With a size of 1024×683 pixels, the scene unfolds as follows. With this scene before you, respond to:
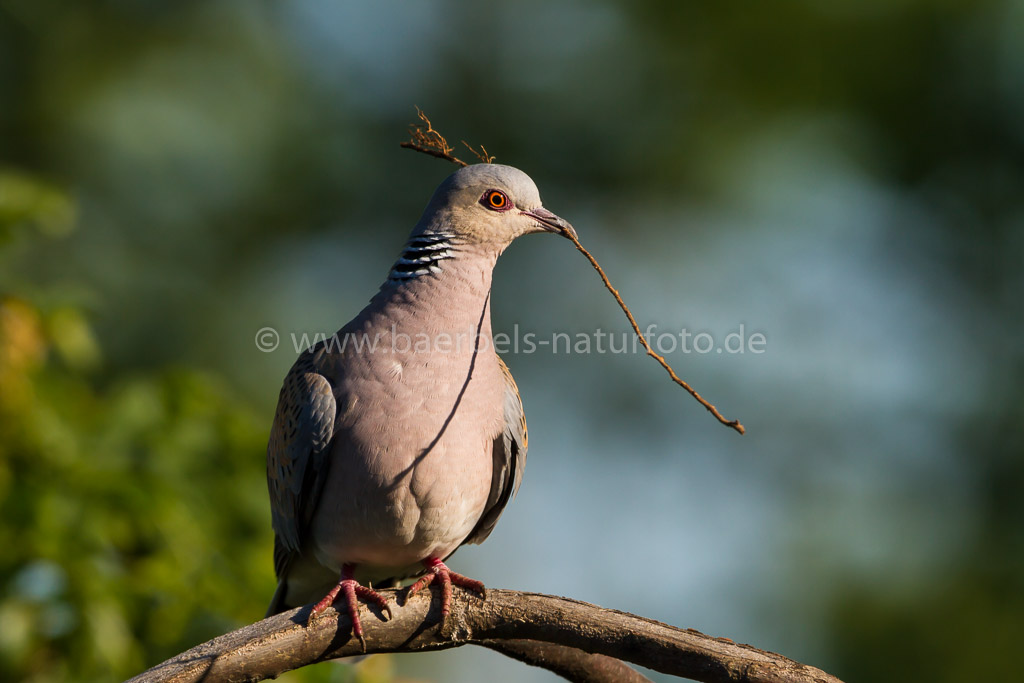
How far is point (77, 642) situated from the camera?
356cm

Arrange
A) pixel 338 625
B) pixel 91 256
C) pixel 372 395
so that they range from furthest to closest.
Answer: pixel 91 256, pixel 372 395, pixel 338 625

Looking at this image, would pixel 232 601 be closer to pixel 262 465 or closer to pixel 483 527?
pixel 262 465

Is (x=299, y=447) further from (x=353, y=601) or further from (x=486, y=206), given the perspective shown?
(x=486, y=206)

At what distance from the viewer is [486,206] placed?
3385 millimetres

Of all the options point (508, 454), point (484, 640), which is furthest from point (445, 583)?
point (508, 454)

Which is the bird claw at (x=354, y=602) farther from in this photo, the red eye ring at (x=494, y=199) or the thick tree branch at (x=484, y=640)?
A: the red eye ring at (x=494, y=199)

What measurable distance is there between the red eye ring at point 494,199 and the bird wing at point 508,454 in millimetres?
591

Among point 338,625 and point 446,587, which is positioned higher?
point 446,587

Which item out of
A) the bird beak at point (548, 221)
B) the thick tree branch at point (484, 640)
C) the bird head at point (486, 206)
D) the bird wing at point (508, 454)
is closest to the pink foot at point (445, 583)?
the thick tree branch at point (484, 640)

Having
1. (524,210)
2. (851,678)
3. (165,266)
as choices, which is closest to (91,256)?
(165,266)

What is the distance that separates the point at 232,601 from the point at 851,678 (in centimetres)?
843

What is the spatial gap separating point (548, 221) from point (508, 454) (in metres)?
0.91

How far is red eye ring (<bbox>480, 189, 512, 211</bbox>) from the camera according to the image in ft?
11.1

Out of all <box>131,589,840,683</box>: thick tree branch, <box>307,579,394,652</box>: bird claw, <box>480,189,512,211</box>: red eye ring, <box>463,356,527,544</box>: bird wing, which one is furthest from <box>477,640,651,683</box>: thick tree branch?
<box>480,189,512,211</box>: red eye ring
